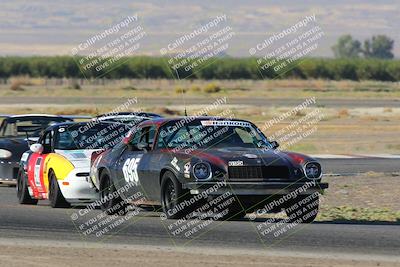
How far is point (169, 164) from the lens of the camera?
587 inches

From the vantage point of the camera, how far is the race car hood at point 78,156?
57.0 feet

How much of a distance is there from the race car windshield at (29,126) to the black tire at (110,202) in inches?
230

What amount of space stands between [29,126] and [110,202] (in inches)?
248

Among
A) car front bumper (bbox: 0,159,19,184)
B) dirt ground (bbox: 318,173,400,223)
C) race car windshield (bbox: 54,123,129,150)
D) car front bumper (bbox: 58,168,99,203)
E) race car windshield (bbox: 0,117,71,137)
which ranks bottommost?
dirt ground (bbox: 318,173,400,223)

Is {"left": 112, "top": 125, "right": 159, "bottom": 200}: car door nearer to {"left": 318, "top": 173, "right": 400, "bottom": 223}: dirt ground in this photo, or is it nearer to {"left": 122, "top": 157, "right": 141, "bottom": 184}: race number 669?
{"left": 122, "top": 157, "right": 141, "bottom": 184}: race number 669

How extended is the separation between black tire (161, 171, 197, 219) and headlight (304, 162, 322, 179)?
4.84 feet

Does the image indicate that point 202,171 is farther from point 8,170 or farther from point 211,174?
point 8,170

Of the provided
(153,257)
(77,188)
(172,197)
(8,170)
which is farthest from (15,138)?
(153,257)

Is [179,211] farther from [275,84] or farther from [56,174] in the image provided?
[275,84]

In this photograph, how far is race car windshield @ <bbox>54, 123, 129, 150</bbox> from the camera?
18141 mm

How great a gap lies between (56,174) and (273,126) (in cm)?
2983

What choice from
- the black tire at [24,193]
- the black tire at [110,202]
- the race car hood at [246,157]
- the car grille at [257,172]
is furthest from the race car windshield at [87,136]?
the car grille at [257,172]

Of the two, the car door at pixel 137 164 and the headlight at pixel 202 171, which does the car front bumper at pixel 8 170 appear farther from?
the headlight at pixel 202 171

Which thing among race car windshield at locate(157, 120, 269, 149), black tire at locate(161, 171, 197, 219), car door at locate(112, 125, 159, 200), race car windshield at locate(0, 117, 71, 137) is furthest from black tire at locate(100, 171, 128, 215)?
race car windshield at locate(0, 117, 71, 137)
